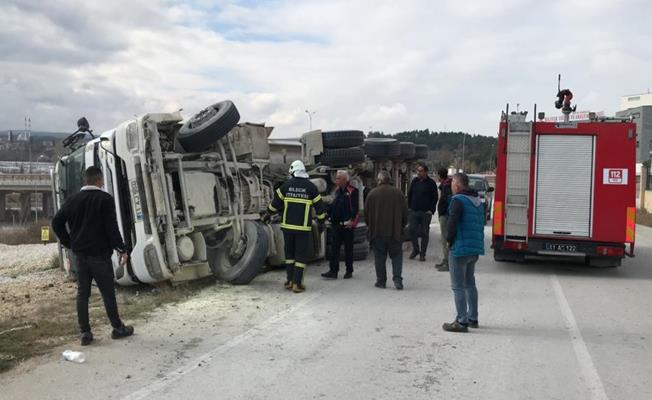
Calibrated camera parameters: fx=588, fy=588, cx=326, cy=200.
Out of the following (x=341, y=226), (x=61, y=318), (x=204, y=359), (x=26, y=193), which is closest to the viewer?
(x=204, y=359)

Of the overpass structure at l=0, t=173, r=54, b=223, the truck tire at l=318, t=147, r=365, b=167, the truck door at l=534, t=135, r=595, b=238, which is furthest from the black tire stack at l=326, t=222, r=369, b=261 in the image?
the overpass structure at l=0, t=173, r=54, b=223

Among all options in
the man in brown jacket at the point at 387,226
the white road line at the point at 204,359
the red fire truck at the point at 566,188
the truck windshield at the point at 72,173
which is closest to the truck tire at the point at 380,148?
the red fire truck at the point at 566,188

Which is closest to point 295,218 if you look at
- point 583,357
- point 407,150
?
point 583,357

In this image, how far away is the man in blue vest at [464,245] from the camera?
6242mm

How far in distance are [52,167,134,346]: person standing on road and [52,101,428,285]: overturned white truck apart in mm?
1901

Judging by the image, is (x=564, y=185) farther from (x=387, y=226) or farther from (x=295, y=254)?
(x=295, y=254)

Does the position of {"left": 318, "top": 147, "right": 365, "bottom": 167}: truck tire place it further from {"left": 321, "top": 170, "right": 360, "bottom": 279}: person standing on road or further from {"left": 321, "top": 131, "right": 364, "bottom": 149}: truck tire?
{"left": 321, "top": 170, "right": 360, "bottom": 279}: person standing on road

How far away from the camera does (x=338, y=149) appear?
444 inches

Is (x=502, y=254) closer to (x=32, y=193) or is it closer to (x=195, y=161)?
(x=195, y=161)

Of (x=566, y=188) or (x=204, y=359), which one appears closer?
(x=204, y=359)

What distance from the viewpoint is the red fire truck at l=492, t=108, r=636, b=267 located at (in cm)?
1002

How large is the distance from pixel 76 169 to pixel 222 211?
7.54ft

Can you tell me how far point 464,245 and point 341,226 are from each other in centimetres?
351

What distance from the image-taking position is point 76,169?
8.88 meters
